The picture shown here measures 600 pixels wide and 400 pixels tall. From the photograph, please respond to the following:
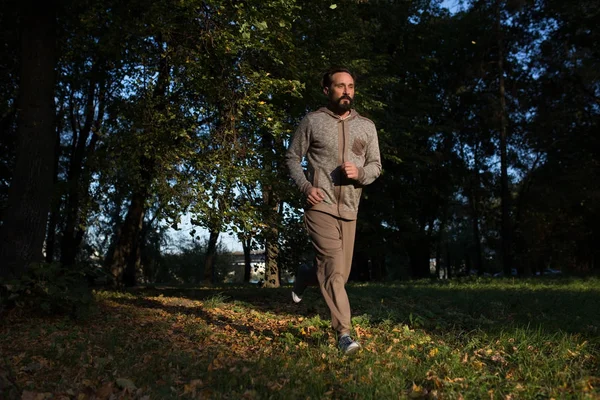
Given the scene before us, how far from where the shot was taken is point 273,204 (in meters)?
10.9

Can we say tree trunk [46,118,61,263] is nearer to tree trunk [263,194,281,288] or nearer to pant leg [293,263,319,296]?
tree trunk [263,194,281,288]

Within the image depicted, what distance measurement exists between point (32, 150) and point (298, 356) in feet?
18.0

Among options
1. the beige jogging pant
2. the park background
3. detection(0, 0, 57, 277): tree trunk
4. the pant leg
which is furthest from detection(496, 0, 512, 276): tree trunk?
the beige jogging pant

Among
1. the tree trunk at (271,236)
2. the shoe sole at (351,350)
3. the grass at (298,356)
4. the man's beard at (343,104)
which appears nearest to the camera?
the grass at (298,356)

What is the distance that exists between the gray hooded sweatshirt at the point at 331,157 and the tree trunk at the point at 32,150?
4836mm

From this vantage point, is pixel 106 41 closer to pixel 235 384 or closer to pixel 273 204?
pixel 273 204

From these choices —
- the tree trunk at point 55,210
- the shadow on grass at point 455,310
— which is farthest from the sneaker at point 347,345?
the tree trunk at point 55,210

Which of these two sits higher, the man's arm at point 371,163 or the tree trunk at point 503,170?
the tree trunk at point 503,170

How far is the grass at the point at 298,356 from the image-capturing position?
3465 mm

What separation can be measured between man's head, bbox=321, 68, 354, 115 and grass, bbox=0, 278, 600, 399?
204cm

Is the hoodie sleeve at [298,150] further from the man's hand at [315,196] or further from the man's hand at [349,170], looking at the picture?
the man's hand at [349,170]

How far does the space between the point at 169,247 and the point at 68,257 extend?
2484cm

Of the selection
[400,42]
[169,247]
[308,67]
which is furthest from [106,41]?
[169,247]

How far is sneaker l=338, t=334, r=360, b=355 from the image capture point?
4203mm
